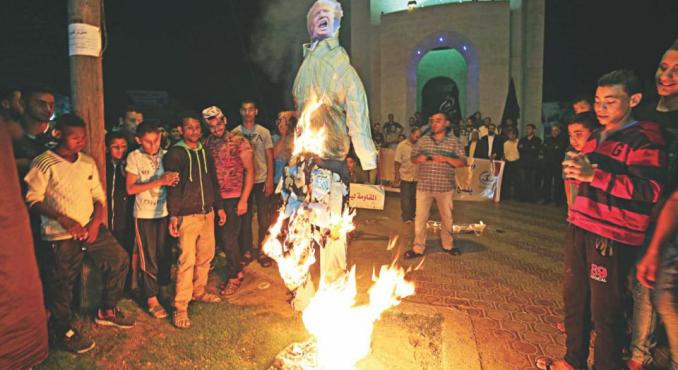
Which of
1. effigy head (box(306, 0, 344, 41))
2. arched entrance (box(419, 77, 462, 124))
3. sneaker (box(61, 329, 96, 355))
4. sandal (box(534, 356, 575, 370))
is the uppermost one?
arched entrance (box(419, 77, 462, 124))

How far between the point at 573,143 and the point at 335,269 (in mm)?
2698

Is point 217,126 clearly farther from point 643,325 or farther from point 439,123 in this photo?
point 643,325

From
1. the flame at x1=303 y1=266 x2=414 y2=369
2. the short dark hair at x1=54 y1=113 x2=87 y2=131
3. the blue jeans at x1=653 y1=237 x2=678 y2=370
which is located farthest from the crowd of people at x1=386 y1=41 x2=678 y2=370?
the short dark hair at x1=54 y1=113 x2=87 y2=131

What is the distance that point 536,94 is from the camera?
1892 centimetres

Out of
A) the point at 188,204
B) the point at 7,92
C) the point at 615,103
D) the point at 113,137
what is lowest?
the point at 188,204

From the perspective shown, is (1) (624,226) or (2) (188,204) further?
(2) (188,204)

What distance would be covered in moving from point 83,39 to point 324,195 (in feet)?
10.1

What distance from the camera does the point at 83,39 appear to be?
4480 millimetres

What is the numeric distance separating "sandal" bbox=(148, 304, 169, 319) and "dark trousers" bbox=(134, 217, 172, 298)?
0.14 m

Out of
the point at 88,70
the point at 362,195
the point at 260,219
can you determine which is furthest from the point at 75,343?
the point at 362,195

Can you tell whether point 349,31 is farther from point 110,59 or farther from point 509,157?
point 110,59

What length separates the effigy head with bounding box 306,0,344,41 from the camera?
145 inches

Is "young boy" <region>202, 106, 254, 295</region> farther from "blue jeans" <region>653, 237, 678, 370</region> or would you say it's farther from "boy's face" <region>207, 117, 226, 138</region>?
"blue jeans" <region>653, 237, 678, 370</region>

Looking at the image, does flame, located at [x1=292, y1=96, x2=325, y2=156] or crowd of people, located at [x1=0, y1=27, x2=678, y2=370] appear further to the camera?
flame, located at [x1=292, y1=96, x2=325, y2=156]
